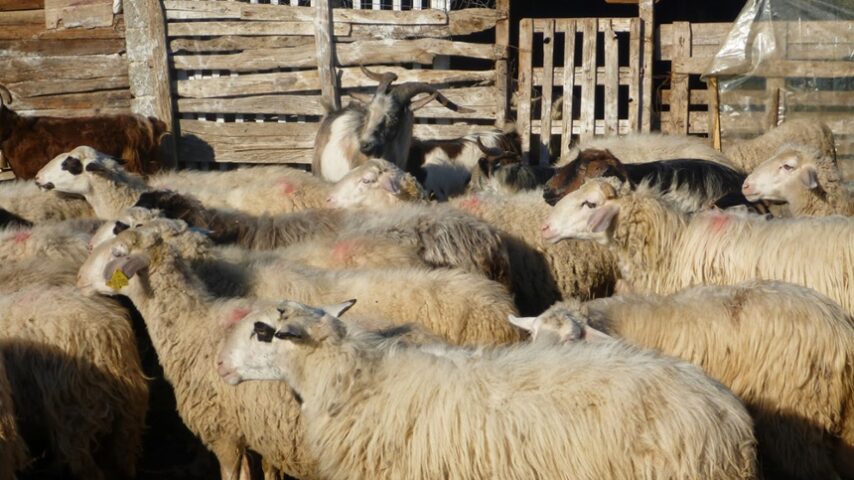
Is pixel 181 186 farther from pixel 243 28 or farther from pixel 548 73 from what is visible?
pixel 548 73

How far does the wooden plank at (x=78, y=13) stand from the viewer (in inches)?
495

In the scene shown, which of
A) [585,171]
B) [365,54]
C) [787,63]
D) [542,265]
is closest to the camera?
[542,265]

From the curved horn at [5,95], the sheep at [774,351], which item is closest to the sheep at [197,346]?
the sheep at [774,351]

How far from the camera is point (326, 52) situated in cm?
1186

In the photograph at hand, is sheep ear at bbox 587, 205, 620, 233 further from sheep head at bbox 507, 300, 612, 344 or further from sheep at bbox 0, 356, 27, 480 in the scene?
sheep at bbox 0, 356, 27, 480

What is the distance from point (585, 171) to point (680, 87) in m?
3.22

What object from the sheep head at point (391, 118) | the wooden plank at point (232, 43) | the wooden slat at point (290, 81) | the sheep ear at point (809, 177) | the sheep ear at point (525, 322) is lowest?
the sheep ear at point (525, 322)

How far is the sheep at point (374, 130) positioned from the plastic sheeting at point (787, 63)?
278 cm

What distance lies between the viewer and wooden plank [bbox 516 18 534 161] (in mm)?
11578

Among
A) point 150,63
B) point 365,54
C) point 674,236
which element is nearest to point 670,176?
point 674,236

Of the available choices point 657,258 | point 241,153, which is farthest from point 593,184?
point 241,153

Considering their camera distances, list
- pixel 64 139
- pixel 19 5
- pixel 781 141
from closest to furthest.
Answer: pixel 781 141
pixel 64 139
pixel 19 5

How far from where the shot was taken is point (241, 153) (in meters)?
12.3

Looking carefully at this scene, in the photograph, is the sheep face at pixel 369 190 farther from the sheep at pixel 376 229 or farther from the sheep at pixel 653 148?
the sheep at pixel 653 148
